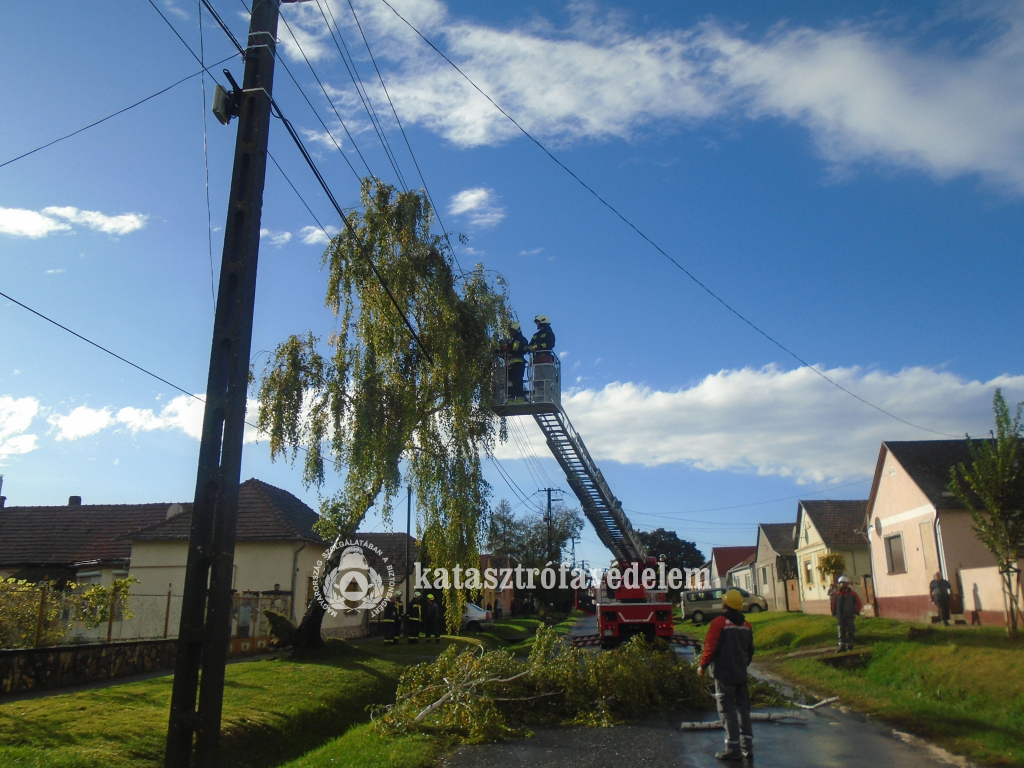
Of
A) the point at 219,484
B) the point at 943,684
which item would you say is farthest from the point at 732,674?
the point at 219,484

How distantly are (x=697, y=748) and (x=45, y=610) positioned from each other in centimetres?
1126

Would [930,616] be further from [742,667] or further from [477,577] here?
[742,667]

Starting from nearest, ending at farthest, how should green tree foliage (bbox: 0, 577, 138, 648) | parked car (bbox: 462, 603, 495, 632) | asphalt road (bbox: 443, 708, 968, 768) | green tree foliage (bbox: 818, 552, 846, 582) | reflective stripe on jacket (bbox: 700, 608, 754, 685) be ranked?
asphalt road (bbox: 443, 708, 968, 768)
reflective stripe on jacket (bbox: 700, 608, 754, 685)
green tree foliage (bbox: 0, 577, 138, 648)
green tree foliage (bbox: 818, 552, 846, 582)
parked car (bbox: 462, 603, 495, 632)

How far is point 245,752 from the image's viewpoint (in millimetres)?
10164

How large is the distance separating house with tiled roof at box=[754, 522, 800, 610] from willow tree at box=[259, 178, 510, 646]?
30097 millimetres

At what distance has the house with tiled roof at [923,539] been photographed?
1883cm

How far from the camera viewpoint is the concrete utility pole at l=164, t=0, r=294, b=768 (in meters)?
6.01

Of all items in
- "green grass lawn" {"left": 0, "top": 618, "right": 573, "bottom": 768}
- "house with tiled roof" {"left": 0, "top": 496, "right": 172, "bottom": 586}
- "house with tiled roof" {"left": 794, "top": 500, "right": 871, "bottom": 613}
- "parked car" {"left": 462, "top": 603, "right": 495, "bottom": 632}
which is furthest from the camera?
"parked car" {"left": 462, "top": 603, "right": 495, "bottom": 632}

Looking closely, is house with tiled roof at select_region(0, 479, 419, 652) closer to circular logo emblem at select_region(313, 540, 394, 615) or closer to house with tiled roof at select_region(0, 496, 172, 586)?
house with tiled roof at select_region(0, 496, 172, 586)

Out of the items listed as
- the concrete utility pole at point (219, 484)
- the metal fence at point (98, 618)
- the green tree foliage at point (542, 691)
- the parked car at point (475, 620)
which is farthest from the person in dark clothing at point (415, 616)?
the concrete utility pole at point (219, 484)

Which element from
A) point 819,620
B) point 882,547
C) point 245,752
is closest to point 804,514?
point 882,547

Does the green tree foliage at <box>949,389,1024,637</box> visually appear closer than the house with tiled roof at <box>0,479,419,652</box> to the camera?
Yes

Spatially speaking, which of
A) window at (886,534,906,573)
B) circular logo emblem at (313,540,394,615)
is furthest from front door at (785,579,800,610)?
circular logo emblem at (313,540,394,615)

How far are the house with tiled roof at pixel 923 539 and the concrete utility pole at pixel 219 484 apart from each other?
1668 cm
